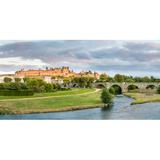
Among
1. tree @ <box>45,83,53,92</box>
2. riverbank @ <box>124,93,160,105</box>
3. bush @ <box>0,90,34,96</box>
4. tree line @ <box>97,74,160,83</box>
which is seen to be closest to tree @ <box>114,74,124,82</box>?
tree line @ <box>97,74,160,83</box>

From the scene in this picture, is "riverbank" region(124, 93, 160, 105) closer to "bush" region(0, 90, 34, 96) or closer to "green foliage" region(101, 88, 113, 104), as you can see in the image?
"green foliage" region(101, 88, 113, 104)

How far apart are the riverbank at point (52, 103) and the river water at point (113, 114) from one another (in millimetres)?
75

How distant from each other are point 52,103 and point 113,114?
0.89 meters

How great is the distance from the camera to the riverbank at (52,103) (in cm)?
683

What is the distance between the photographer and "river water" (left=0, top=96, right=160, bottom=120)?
21.9 feet

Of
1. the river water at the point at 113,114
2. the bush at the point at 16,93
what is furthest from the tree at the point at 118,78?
the bush at the point at 16,93

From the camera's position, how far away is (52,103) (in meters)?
6.89

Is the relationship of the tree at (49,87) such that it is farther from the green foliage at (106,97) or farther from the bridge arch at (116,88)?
the bridge arch at (116,88)

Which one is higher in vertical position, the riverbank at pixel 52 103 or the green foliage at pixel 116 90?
the green foliage at pixel 116 90
